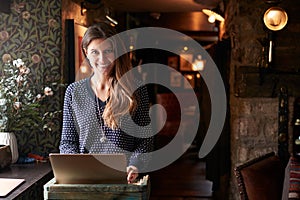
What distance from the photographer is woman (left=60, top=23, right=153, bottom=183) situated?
72.5 inches

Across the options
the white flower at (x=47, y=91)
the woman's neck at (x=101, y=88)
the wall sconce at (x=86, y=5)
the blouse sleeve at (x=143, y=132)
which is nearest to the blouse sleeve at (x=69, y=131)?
the woman's neck at (x=101, y=88)

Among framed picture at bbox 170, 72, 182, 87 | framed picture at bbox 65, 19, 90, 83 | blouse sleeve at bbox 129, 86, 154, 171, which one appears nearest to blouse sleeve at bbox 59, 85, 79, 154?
blouse sleeve at bbox 129, 86, 154, 171

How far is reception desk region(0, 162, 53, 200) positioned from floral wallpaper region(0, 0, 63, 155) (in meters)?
0.30

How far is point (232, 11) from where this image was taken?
391cm

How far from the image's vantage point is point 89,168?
151 cm

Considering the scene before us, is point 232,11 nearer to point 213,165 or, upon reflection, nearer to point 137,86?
point 213,165

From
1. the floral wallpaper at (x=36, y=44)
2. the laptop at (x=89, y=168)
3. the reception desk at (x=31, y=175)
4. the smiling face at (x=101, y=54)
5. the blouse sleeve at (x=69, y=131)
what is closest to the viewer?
the laptop at (x=89, y=168)

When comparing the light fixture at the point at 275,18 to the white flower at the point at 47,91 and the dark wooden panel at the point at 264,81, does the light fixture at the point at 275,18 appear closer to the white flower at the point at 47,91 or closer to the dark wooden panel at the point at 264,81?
the dark wooden panel at the point at 264,81

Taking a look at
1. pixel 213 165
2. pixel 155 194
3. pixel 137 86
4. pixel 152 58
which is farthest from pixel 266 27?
pixel 152 58

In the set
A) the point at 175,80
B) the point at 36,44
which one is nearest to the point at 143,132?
the point at 36,44

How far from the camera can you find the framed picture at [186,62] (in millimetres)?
10727

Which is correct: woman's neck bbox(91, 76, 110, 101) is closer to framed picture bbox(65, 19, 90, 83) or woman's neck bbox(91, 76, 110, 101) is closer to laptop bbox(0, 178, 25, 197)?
laptop bbox(0, 178, 25, 197)

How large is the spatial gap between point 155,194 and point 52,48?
255 cm

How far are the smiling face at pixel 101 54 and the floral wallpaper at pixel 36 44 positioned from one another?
115 centimetres
